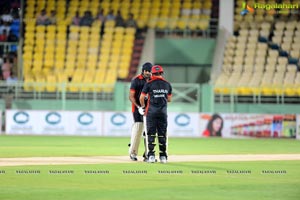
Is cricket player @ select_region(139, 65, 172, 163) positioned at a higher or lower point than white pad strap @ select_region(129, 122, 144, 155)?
higher

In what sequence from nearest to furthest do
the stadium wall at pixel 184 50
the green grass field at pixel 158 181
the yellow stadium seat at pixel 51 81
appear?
1. the green grass field at pixel 158 181
2. the yellow stadium seat at pixel 51 81
3. the stadium wall at pixel 184 50

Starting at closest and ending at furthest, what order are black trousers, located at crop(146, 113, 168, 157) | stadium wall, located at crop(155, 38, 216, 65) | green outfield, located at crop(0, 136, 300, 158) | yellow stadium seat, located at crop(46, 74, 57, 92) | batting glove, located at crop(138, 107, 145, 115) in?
black trousers, located at crop(146, 113, 168, 157) < batting glove, located at crop(138, 107, 145, 115) < green outfield, located at crop(0, 136, 300, 158) < yellow stadium seat, located at crop(46, 74, 57, 92) < stadium wall, located at crop(155, 38, 216, 65)

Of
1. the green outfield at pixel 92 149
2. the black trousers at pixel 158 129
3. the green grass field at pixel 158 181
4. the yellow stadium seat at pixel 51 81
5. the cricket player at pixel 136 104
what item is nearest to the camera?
the green grass field at pixel 158 181

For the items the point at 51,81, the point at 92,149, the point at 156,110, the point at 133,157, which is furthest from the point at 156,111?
the point at 51,81

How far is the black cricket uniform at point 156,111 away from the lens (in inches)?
799

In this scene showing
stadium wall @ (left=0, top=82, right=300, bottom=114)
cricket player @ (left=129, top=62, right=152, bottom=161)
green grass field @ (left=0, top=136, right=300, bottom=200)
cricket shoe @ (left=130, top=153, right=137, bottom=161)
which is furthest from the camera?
stadium wall @ (left=0, top=82, right=300, bottom=114)

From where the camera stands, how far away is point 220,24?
4516 centimetres

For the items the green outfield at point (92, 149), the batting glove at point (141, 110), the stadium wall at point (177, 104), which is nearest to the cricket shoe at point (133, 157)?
the batting glove at point (141, 110)

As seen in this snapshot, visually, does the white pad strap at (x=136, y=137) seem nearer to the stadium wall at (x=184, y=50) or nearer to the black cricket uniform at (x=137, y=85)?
the black cricket uniform at (x=137, y=85)

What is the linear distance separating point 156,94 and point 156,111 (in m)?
0.41

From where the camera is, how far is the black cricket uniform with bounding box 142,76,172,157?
20297 mm

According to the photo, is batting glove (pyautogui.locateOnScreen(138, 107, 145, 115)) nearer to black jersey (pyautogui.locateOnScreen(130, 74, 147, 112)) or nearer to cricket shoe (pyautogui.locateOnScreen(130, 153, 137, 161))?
black jersey (pyautogui.locateOnScreen(130, 74, 147, 112))

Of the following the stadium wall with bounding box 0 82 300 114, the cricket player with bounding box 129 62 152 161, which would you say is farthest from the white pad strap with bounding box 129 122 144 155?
the stadium wall with bounding box 0 82 300 114

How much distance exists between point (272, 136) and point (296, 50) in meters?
7.98
